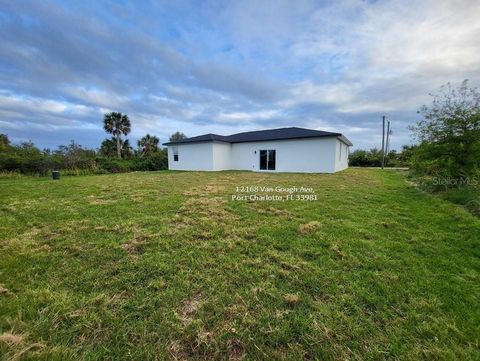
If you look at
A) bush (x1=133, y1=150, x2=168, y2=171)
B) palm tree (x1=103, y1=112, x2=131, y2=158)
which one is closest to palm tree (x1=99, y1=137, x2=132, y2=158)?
palm tree (x1=103, y1=112, x2=131, y2=158)

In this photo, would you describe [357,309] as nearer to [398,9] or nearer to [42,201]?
[42,201]

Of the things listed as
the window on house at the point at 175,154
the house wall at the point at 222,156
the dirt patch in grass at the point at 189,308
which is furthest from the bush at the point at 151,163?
the dirt patch in grass at the point at 189,308

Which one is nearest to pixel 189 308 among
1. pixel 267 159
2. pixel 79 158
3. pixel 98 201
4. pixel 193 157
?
pixel 98 201

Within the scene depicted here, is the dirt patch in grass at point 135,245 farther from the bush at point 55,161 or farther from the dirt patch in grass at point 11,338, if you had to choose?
the bush at point 55,161

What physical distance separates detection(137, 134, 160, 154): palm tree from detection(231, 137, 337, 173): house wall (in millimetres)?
15225

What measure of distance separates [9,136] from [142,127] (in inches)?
528

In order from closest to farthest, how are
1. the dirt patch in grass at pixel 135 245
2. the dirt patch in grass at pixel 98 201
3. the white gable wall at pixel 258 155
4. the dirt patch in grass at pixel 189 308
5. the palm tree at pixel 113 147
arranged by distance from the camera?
the dirt patch in grass at pixel 189 308, the dirt patch in grass at pixel 135 245, the dirt patch in grass at pixel 98 201, the white gable wall at pixel 258 155, the palm tree at pixel 113 147

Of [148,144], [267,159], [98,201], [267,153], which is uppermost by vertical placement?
[148,144]

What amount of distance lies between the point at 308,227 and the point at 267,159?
12.5 meters

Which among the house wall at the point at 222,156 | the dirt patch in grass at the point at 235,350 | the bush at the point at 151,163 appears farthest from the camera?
the bush at the point at 151,163

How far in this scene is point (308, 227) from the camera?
147 inches

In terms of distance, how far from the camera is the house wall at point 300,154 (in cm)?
1394

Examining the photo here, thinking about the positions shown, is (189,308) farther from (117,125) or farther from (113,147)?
(113,147)

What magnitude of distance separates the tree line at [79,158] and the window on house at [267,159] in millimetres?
9794
